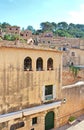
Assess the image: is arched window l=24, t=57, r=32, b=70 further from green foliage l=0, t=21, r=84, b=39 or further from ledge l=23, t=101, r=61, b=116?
green foliage l=0, t=21, r=84, b=39

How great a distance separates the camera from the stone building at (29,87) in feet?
58.5

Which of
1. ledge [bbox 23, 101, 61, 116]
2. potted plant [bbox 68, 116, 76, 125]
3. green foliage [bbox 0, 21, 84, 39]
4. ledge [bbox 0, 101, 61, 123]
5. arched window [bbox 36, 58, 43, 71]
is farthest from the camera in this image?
green foliage [bbox 0, 21, 84, 39]

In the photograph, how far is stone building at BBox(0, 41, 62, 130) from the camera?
17.8 metres

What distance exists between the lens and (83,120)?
78.6 ft

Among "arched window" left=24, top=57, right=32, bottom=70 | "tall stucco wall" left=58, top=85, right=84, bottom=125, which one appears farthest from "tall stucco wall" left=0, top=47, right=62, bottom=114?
"tall stucco wall" left=58, top=85, right=84, bottom=125

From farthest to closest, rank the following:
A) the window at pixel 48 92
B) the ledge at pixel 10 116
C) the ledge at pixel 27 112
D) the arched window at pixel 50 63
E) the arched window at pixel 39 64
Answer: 1. the arched window at pixel 50 63
2. the window at pixel 48 92
3. the arched window at pixel 39 64
4. the ledge at pixel 27 112
5. the ledge at pixel 10 116

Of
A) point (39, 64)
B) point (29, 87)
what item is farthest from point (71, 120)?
point (39, 64)

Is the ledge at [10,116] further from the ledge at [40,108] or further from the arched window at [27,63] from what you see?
the arched window at [27,63]

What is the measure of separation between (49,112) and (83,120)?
462cm

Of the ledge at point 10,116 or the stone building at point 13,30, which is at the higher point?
the stone building at point 13,30

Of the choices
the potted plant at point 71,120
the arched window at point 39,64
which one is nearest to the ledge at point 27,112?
the potted plant at point 71,120

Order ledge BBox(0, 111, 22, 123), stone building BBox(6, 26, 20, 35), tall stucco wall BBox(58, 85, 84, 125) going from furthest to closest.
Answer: stone building BBox(6, 26, 20, 35) < tall stucco wall BBox(58, 85, 84, 125) < ledge BBox(0, 111, 22, 123)

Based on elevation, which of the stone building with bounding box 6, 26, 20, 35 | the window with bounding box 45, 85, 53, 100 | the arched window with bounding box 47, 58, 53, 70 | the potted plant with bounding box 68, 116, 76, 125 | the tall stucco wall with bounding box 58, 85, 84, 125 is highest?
the stone building with bounding box 6, 26, 20, 35

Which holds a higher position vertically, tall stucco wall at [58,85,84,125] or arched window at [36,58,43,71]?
arched window at [36,58,43,71]
